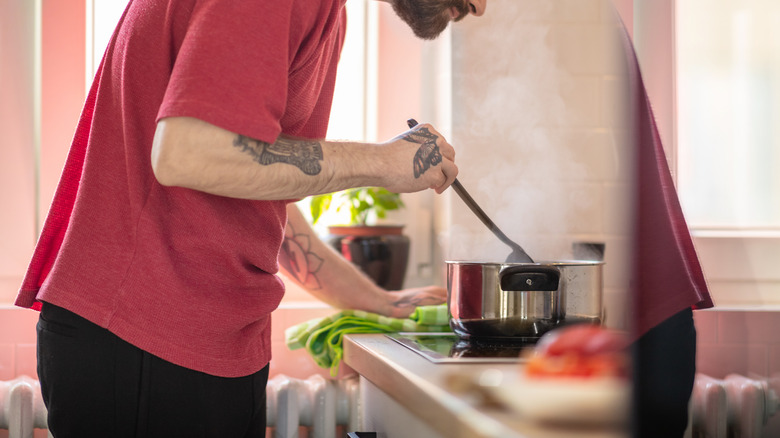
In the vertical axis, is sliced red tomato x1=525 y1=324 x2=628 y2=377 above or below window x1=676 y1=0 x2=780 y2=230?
below

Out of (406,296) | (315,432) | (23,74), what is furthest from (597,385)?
(23,74)

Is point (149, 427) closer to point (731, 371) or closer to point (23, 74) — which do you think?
point (731, 371)

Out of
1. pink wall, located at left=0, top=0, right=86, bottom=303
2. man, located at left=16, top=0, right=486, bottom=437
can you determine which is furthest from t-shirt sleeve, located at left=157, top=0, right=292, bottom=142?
pink wall, located at left=0, top=0, right=86, bottom=303

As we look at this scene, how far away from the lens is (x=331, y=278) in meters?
1.56

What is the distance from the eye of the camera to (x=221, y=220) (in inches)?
38.7

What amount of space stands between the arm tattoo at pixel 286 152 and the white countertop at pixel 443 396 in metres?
0.30

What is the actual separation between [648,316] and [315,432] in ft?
4.44

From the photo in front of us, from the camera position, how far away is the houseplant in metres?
1.74

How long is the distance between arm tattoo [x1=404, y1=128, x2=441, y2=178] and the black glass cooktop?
10.8 inches

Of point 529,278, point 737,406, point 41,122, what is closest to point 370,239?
point 529,278

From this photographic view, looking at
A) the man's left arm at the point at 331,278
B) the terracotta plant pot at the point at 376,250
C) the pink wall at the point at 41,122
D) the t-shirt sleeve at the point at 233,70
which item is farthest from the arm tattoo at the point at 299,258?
the pink wall at the point at 41,122

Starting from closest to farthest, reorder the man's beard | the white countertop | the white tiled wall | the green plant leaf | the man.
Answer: the white countertop, the white tiled wall, the man, the man's beard, the green plant leaf

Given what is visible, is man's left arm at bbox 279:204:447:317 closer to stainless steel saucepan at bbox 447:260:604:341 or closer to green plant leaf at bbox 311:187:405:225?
green plant leaf at bbox 311:187:405:225

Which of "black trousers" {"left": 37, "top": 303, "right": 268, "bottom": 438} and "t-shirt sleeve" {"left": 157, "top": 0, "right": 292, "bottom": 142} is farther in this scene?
"black trousers" {"left": 37, "top": 303, "right": 268, "bottom": 438}
